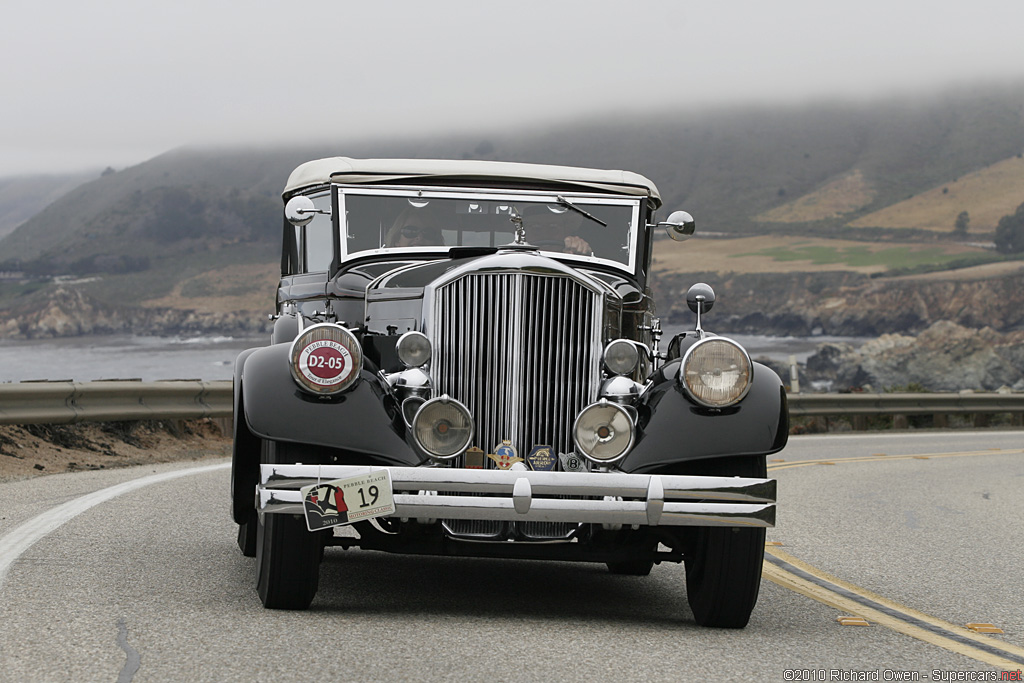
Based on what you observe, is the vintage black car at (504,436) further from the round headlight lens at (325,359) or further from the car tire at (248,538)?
the car tire at (248,538)

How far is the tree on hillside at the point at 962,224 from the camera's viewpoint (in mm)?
174375

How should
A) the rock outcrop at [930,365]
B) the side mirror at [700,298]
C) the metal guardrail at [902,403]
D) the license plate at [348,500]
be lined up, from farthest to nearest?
the rock outcrop at [930,365] < the metal guardrail at [902,403] < the side mirror at [700,298] < the license plate at [348,500]

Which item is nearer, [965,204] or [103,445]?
[103,445]

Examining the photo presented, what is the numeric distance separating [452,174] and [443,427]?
2.37 m

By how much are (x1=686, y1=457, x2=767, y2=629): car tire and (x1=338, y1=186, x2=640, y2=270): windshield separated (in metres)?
2.13

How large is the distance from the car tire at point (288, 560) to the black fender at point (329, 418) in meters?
0.13

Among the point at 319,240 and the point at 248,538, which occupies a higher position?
the point at 319,240

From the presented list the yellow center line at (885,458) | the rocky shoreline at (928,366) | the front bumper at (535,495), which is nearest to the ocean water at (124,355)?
the rocky shoreline at (928,366)

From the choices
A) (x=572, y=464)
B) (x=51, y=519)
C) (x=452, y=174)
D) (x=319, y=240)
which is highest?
(x=452, y=174)

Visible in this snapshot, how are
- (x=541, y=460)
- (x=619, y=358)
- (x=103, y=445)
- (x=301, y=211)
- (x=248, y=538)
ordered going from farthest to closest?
1. (x=103, y=445)
2. (x=301, y=211)
3. (x=248, y=538)
4. (x=619, y=358)
5. (x=541, y=460)

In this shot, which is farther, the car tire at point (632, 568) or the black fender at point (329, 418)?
the car tire at point (632, 568)

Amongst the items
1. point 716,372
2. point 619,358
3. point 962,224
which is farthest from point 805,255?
point 716,372

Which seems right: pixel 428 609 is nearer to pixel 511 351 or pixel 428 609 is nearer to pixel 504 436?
pixel 504 436

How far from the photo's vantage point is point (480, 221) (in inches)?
292
